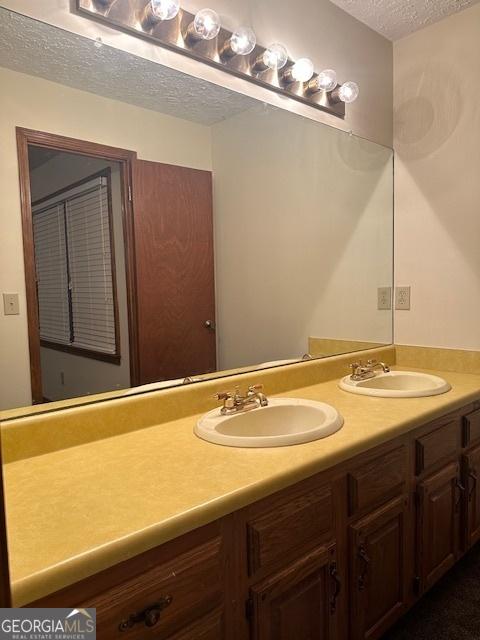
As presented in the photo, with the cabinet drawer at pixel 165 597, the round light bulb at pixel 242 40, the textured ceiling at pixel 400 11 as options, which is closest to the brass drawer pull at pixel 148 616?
the cabinet drawer at pixel 165 597

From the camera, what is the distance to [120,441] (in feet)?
3.90

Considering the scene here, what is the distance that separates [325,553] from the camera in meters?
1.09

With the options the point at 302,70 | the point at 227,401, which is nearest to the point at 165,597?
the point at 227,401

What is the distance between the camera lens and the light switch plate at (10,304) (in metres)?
1.11

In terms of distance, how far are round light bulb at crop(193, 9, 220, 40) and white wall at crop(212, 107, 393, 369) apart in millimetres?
279

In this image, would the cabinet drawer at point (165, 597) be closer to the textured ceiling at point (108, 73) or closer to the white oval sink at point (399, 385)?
the white oval sink at point (399, 385)

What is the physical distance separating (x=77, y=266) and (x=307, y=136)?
1178 millimetres

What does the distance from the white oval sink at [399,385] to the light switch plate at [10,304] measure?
1.20m

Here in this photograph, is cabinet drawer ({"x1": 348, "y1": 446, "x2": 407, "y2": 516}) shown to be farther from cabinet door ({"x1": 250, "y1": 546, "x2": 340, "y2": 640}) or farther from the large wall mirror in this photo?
the large wall mirror

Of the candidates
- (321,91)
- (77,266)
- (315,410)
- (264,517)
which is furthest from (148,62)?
(264,517)

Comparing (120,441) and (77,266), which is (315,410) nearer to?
(120,441)

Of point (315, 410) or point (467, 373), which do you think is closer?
point (315, 410)

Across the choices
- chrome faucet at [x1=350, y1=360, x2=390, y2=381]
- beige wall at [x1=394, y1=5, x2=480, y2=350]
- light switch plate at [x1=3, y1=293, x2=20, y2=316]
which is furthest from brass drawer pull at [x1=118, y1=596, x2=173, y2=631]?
beige wall at [x1=394, y1=5, x2=480, y2=350]

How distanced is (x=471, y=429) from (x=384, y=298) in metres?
0.79
